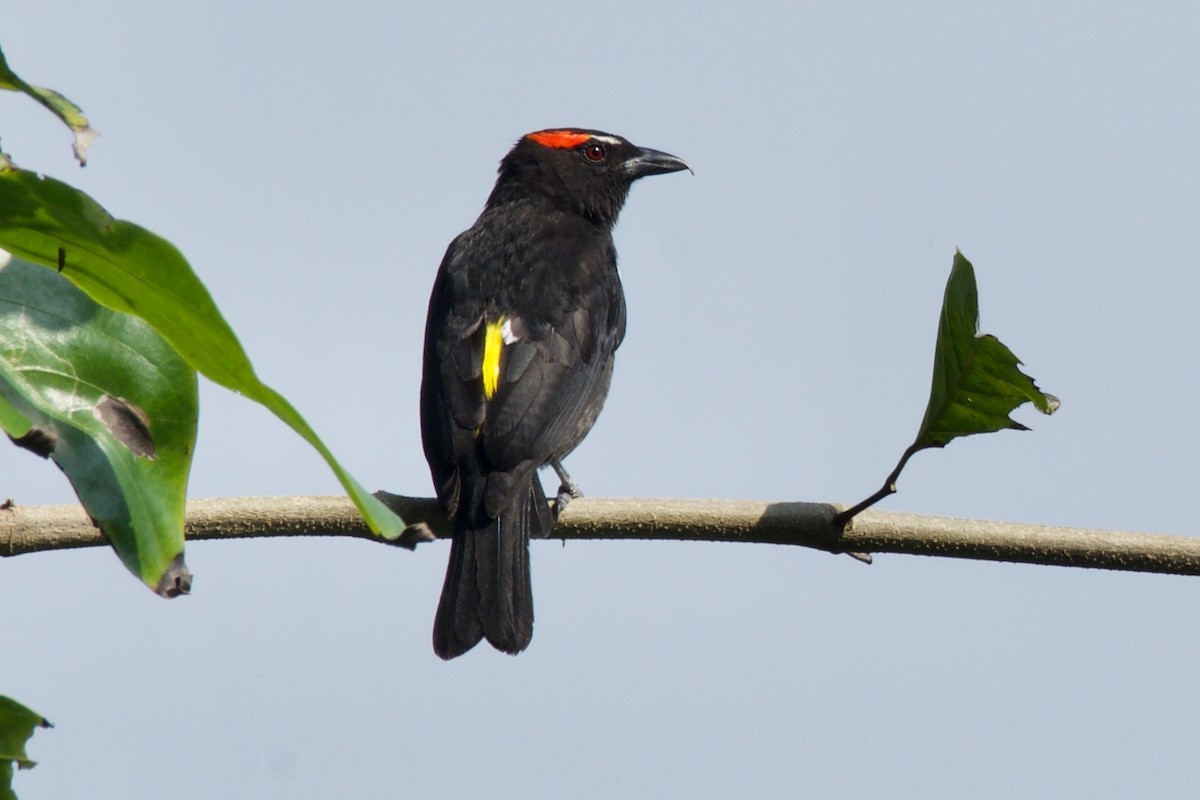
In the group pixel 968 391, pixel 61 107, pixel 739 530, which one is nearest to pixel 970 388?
pixel 968 391

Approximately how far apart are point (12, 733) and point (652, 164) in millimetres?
5930

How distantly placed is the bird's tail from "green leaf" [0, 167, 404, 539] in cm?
279

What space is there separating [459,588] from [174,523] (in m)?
2.76

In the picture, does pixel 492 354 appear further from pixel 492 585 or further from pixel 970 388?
pixel 970 388

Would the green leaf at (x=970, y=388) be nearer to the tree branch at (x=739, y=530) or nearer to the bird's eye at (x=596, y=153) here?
the tree branch at (x=739, y=530)

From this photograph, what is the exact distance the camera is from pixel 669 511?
3.39m

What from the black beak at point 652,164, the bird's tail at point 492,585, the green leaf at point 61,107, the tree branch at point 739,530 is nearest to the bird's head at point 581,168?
the black beak at point 652,164

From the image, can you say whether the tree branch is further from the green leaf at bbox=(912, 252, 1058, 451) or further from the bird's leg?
the bird's leg

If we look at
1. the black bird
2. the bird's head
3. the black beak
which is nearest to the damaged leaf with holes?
the black bird

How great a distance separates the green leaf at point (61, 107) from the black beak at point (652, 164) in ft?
17.7

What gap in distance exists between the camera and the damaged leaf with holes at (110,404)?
1.87 metres

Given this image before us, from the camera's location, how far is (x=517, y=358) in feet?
17.4

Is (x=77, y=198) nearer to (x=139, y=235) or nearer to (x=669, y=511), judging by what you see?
(x=139, y=235)

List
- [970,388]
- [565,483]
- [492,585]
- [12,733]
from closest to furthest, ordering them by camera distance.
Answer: [12,733] → [970,388] → [492,585] → [565,483]
